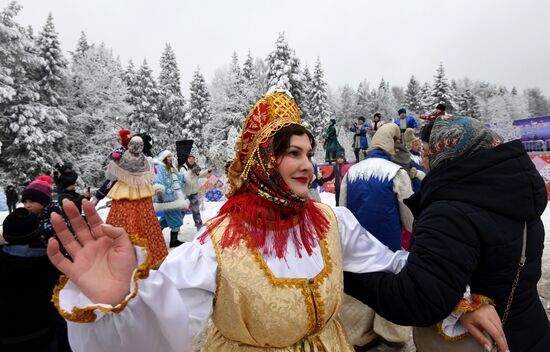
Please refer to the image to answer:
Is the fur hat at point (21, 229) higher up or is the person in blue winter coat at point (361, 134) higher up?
the person in blue winter coat at point (361, 134)

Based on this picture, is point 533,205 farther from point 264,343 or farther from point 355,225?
point 264,343

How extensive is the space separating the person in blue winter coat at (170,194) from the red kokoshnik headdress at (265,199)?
238 inches

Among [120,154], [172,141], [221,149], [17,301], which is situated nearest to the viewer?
[17,301]

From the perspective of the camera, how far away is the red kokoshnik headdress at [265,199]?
1.65 m

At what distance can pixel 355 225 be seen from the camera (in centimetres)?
196

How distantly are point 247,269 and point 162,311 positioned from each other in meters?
0.39

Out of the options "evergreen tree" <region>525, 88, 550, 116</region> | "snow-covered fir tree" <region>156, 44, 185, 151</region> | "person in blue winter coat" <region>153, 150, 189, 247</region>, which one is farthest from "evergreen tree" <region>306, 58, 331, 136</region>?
"evergreen tree" <region>525, 88, 550, 116</region>

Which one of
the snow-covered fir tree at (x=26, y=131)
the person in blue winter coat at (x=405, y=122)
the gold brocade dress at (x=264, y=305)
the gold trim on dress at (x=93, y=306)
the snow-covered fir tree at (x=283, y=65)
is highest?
the snow-covered fir tree at (x=283, y=65)

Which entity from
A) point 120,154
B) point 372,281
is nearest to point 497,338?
point 372,281

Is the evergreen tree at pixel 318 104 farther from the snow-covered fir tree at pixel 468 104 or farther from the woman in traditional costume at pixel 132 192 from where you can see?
the woman in traditional costume at pixel 132 192

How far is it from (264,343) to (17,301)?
7.50 feet

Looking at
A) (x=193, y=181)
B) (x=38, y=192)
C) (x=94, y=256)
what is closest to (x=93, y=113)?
(x=193, y=181)

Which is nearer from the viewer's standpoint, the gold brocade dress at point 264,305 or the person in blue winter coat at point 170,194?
the gold brocade dress at point 264,305

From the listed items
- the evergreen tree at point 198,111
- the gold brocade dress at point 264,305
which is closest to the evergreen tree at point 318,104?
the evergreen tree at point 198,111
